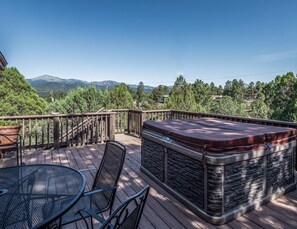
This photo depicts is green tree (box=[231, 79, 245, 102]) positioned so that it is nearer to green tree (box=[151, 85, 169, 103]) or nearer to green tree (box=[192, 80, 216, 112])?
green tree (box=[192, 80, 216, 112])

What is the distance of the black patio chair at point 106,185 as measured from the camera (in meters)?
1.74

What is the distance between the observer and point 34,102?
68.3 feet

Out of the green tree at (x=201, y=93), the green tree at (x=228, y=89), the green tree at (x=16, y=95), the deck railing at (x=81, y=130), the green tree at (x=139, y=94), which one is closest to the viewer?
the deck railing at (x=81, y=130)

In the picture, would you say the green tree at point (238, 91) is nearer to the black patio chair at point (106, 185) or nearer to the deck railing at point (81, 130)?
the deck railing at point (81, 130)

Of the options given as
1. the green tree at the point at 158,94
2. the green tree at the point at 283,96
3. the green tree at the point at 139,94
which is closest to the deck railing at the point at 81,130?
the green tree at the point at 283,96

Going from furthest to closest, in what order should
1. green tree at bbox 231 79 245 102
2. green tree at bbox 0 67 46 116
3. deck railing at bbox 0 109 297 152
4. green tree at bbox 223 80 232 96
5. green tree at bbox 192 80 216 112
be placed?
green tree at bbox 223 80 232 96, green tree at bbox 231 79 245 102, green tree at bbox 192 80 216 112, green tree at bbox 0 67 46 116, deck railing at bbox 0 109 297 152

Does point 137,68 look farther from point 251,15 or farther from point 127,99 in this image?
point 251,15

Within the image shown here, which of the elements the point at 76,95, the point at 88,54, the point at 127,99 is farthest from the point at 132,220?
the point at 88,54

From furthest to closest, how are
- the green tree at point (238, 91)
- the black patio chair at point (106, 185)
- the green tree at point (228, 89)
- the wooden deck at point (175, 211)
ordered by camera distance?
1. the green tree at point (228, 89)
2. the green tree at point (238, 91)
3. the wooden deck at point (175, 211)
4. the black patio chair at point (106, 185)

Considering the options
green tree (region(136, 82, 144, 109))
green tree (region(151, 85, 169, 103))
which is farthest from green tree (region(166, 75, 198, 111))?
green tree (region(136, 82, 144, 109))

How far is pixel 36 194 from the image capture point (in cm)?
162

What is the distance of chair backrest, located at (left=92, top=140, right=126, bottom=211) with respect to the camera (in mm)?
1793

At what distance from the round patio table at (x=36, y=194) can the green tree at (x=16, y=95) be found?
2022 cm

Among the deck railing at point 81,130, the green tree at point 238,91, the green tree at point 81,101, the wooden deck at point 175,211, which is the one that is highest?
the green tree at point 238,91
